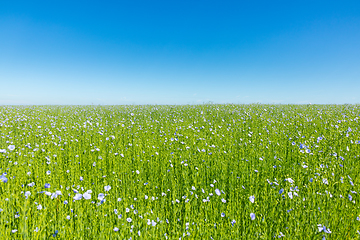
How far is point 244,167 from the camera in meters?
4.85

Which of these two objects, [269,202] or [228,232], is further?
[269,202]

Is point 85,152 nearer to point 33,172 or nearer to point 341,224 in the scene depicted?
point 33,172

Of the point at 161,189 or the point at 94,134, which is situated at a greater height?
the point at 94,134

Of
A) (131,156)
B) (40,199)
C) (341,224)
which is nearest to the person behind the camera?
(341,224)

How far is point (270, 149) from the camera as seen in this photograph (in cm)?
654

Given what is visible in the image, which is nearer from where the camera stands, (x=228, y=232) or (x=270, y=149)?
(x=228, y=232)

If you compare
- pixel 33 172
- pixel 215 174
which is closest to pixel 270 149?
pixel 215 174

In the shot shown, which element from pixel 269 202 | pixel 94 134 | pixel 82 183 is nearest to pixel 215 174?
pixel 269 202

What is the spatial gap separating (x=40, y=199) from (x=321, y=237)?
15.6ft

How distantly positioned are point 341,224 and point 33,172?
6.21 meters

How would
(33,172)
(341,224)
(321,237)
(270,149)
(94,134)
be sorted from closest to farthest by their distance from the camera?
(321,237) < (341,224) < (33,172) < (270,149) < (94,134)

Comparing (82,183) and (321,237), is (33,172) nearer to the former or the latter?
(82,183)

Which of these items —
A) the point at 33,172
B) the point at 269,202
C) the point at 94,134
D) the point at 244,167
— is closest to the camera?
the point at 269,202

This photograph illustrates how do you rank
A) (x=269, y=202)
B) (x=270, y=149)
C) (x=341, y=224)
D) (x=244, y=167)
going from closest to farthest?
(x=341, y=224)
(x=269, y=202)
(x=244, y=167)
(x=270, y=149)
